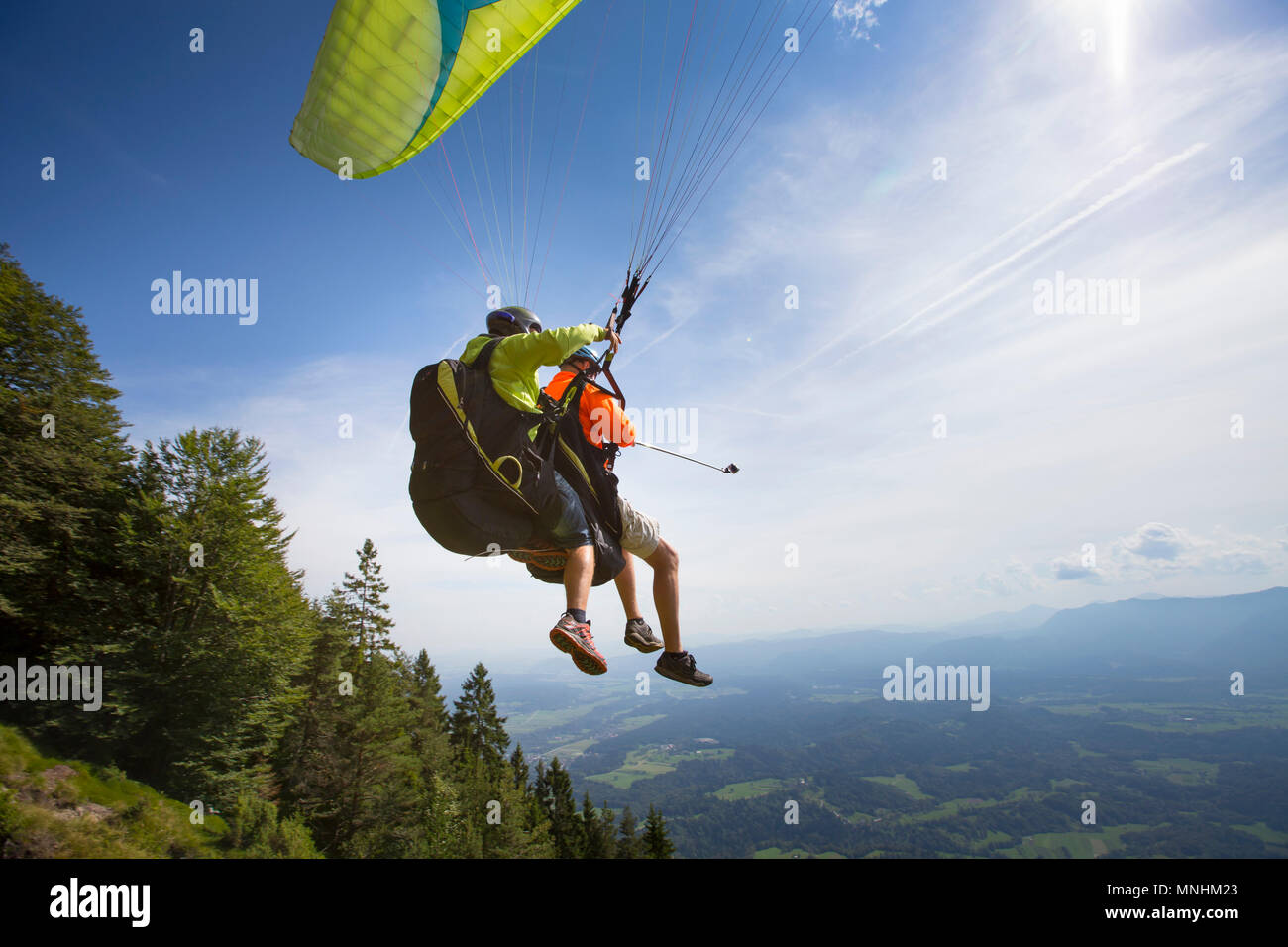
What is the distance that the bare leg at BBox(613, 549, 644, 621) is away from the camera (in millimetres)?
3926

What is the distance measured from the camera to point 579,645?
3059 millimetres

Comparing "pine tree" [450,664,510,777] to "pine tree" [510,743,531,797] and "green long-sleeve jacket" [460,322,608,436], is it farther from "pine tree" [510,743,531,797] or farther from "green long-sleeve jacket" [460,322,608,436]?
"green long-sleeve jacket" [460,322,608,436]

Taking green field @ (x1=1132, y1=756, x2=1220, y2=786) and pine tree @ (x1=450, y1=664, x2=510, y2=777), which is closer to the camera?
pine tree @ (x1=450, y1=664, x2=510, y2=777)

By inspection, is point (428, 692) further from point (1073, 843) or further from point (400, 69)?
point (1073, 843)

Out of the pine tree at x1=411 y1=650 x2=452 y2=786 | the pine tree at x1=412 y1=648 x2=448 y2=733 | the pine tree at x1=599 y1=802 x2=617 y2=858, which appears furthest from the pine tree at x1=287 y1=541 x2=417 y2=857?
the pine tree at x1=599 y1=802 x2=617 y2=858

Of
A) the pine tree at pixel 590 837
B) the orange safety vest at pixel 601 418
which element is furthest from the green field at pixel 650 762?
the orange safety vest at pixel 601 418

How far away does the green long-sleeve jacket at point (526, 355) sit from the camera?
305 cm

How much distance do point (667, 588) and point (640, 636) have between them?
40cm

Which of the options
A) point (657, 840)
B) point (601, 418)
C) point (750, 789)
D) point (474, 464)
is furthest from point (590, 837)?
point (750, 789)

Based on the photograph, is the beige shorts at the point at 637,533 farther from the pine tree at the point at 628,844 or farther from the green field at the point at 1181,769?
the green field at the point at 1181,769

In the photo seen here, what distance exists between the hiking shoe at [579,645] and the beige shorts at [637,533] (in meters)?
0.85
